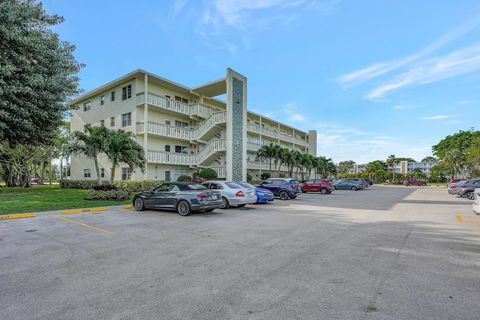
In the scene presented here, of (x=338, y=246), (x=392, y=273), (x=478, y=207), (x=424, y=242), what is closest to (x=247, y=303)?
(x=392, y=273)

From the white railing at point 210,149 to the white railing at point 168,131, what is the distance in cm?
186

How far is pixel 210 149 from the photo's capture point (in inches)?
1049

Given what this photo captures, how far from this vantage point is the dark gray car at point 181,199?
1148 centimetres

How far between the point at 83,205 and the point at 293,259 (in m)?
12.1

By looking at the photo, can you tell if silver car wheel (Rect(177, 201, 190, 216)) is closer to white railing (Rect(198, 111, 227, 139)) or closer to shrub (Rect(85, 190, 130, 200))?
shrub (Rect(85, 190, 130, 200))

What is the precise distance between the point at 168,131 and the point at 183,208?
52.4 ft

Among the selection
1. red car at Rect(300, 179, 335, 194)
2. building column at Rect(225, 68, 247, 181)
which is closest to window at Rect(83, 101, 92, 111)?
building column at Rect(225, 68, 247, 181)

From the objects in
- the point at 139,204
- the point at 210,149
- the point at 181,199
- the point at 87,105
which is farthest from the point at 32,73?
the point at 87,105

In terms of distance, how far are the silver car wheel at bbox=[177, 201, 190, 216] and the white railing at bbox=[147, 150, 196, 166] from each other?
1382 centimetres

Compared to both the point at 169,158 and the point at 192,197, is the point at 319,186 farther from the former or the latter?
the point at 192,197

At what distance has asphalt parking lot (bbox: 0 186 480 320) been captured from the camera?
351 cm

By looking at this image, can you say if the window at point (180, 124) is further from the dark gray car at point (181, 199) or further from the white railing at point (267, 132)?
the dark gray car at point (181, 199)

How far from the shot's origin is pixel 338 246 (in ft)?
22.2

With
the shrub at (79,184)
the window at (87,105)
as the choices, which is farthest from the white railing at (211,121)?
the window at (87,105)
